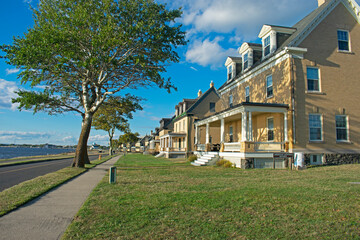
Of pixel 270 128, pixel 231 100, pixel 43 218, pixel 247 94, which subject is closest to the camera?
pixel 43 218

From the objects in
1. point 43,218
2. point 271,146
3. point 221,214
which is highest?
point 271,146

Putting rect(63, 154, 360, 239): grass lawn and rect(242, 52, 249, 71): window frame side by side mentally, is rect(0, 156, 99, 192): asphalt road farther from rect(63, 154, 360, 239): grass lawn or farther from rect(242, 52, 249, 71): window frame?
rect(242, 52, 249, 71): window frame

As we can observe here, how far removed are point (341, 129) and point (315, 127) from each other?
200 centimetres

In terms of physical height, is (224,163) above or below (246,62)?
below

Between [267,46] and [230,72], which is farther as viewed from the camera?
[230,72]

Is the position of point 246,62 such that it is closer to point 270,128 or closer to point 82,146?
point 270,128

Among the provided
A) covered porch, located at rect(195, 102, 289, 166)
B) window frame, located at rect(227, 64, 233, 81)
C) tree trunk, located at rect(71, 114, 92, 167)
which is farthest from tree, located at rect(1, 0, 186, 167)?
window frame, located at rect(227, 64, 233, 81)

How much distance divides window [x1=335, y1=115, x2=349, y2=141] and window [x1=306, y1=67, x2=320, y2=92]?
2.44 meters

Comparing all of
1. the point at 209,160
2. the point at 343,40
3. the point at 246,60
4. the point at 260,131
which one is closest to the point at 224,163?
the point at 209,160

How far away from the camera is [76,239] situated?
164 inches

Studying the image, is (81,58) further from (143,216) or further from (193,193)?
(143,216)

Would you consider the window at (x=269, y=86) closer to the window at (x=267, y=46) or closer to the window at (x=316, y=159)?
the window at (x=267, y=46)

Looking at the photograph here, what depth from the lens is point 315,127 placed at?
651 inches

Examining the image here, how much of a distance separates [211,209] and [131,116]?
17580mm
